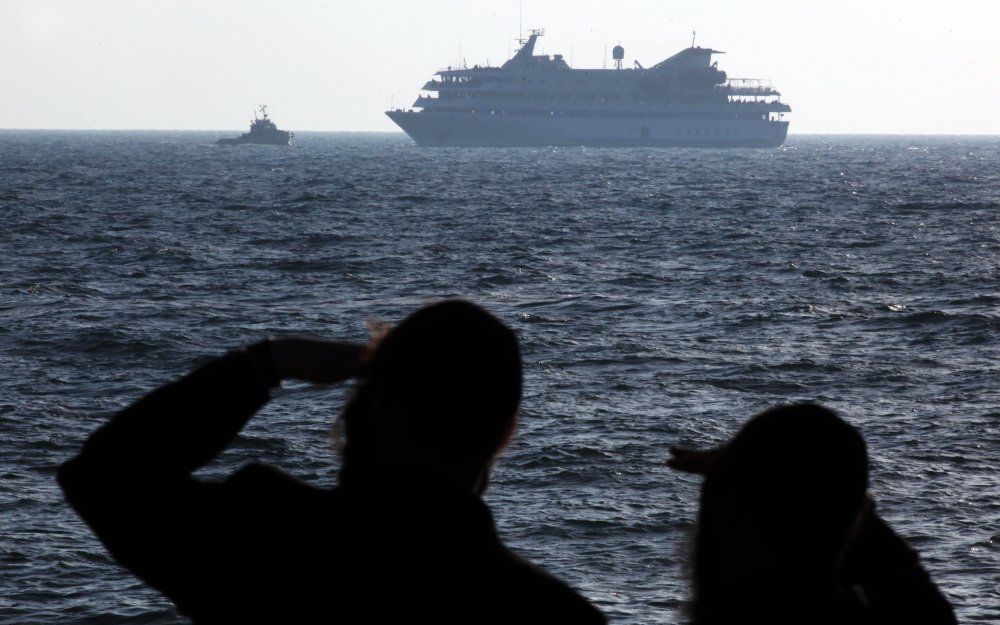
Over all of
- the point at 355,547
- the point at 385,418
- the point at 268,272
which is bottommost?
the point at 268,272

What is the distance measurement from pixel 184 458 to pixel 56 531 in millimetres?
8326

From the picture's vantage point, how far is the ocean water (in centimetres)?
925

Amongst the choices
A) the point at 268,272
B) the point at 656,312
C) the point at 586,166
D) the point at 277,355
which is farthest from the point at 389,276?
the point at 586,166

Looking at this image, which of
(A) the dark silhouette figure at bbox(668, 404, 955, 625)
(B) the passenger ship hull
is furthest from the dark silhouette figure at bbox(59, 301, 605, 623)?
(B) the passenger ship hull

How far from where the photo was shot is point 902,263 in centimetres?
2786

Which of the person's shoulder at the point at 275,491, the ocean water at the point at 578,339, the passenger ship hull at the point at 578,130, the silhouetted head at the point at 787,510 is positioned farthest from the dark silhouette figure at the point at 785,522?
the passenger ship hull at the point at 578,130

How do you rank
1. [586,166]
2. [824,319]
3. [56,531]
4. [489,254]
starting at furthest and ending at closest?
[586,166] → [489,254] → [824,319] → [56,531]

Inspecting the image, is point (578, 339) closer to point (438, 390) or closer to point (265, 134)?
point (438, 390)

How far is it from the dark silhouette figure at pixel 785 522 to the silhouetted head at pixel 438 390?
0.31 metres

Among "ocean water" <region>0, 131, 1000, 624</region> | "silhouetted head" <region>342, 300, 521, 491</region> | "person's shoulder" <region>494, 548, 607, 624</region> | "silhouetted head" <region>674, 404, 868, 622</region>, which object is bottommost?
"ocean water" <region>0, 131, 1000, 624</region>

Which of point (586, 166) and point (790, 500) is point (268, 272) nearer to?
point (790, 500)

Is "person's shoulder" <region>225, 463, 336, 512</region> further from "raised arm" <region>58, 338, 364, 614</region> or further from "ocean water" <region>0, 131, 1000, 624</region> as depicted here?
"ocean water" <region>0, 131, 1000, 624</region>

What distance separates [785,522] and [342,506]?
530mm

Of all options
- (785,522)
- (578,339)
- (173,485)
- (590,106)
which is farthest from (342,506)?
(590,106)
